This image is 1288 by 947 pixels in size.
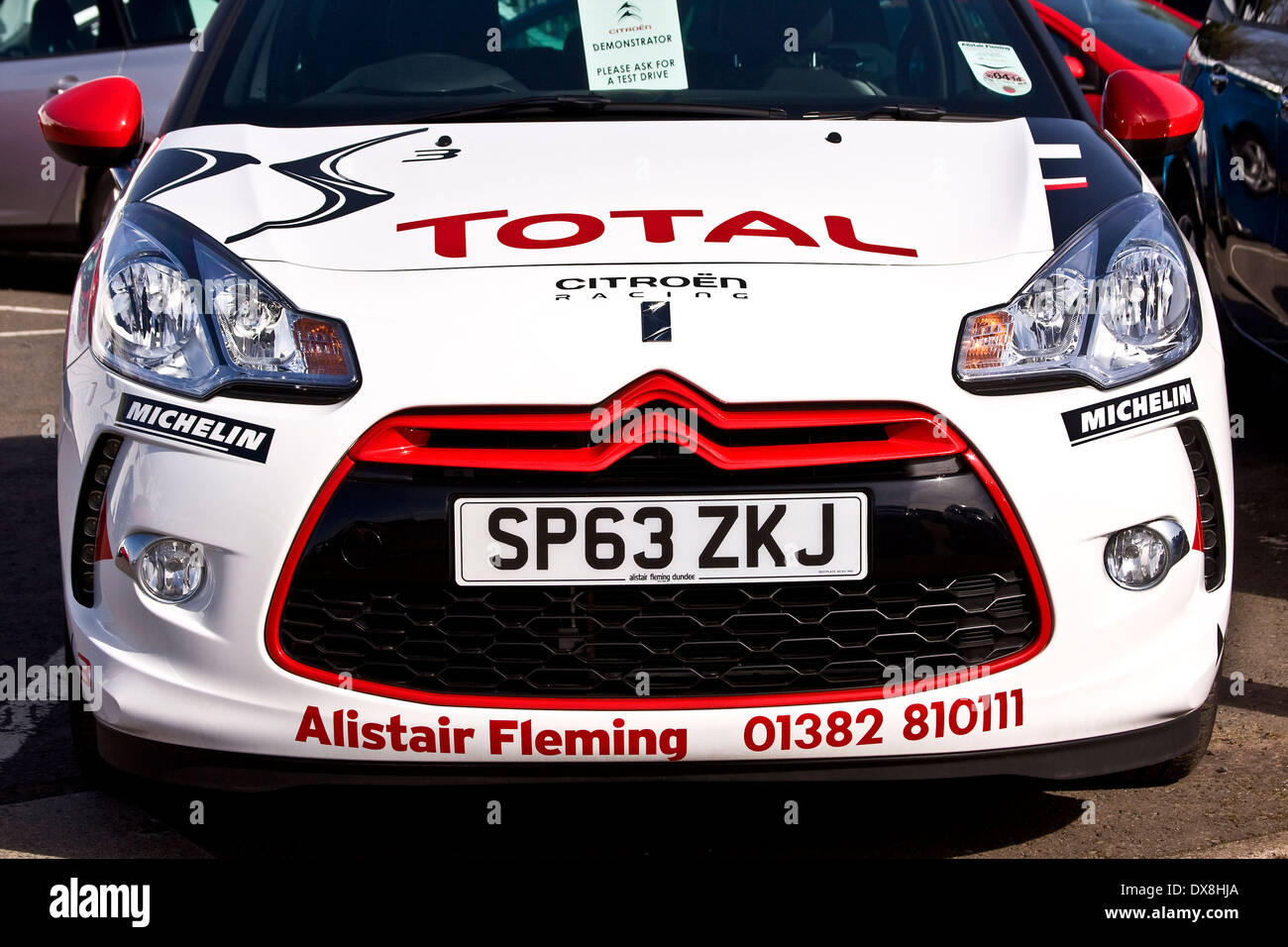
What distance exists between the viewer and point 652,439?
2406mm

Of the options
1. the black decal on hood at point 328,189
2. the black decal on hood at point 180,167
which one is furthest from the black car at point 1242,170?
the black decal on hood at point 180,167

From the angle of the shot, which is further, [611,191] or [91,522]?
[611,191]

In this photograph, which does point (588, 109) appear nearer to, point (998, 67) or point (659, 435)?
point (998, 67)

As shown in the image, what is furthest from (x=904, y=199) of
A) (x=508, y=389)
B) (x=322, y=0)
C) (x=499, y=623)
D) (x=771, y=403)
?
(x=322, y=0)

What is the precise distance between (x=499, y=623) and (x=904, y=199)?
99 centimetres

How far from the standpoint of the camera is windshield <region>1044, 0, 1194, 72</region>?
9.18 m

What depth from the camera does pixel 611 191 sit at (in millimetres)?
2812

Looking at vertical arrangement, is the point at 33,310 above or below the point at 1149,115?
below

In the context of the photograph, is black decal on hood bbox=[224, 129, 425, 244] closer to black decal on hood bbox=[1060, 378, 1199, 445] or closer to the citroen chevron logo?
the citroen chevron logo

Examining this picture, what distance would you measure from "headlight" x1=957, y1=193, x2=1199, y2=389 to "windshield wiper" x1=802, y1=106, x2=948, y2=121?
563 mm

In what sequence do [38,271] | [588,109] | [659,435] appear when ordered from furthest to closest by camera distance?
[38,271] → [588,109] → [659,435]

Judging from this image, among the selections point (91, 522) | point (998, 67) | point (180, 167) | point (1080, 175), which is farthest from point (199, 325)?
point (998, 67)

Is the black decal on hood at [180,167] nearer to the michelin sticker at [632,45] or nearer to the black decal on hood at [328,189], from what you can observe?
the black decal on hood at [328,189]

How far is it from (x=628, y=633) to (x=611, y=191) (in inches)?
30.6
